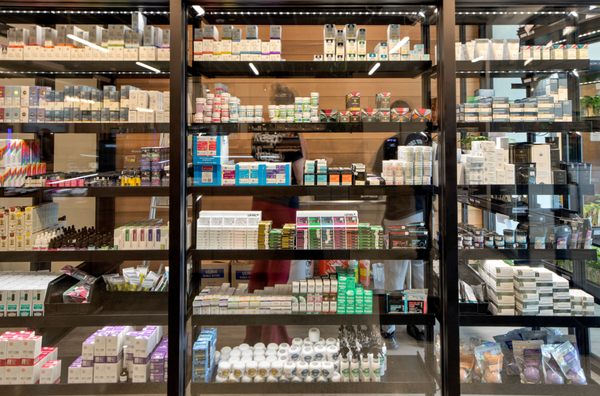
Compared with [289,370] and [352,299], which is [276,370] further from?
[352,299]

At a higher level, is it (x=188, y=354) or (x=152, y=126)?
(x=152, y=126)

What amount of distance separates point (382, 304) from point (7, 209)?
101 inches

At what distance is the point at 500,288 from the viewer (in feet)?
8.25

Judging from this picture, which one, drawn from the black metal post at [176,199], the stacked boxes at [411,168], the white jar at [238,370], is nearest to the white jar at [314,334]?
the white jar at [238,370]

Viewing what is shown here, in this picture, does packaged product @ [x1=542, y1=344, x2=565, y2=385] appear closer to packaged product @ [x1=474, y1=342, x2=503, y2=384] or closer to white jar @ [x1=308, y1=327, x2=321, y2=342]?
packaged product @ [x1=474, y1=342, x2=503, y2=384]

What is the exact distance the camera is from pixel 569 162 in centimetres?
266

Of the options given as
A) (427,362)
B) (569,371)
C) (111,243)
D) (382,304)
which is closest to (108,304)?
(111,243)

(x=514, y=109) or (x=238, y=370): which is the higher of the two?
(x=514, y=109)

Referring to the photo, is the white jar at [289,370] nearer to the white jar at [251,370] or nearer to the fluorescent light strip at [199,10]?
the white jar at [251,370]

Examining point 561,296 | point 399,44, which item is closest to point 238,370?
point 561,296

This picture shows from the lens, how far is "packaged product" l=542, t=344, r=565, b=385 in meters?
2.46

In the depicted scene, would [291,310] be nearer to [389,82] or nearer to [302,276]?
[302,276]

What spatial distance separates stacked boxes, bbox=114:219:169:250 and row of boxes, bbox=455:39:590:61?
2291mm

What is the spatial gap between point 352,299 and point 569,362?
153 centimetres
